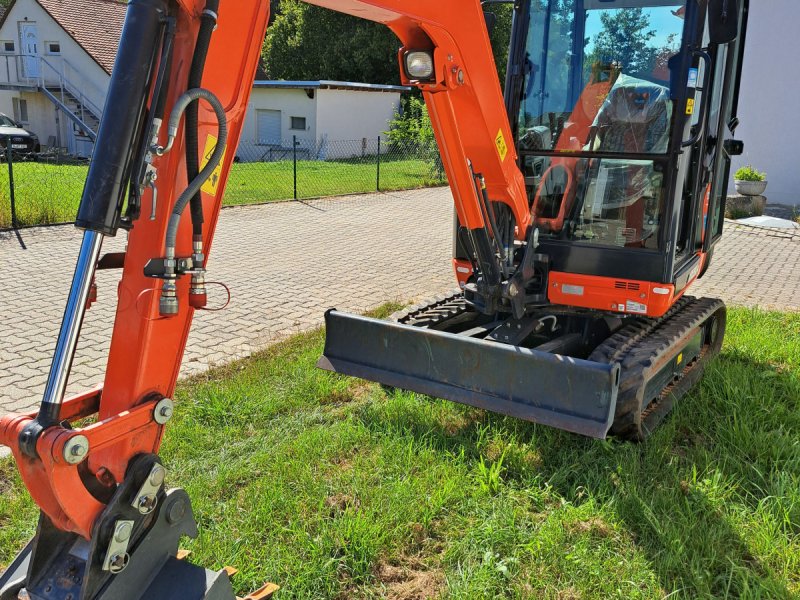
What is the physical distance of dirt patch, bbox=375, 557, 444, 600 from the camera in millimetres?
2998

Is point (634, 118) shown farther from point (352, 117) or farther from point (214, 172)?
point (352, 117)

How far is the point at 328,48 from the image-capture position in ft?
105

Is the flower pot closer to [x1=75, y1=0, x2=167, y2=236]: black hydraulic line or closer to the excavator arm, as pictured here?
the excavator arm

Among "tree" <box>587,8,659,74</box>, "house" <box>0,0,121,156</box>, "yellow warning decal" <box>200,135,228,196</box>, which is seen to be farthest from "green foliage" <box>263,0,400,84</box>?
"yellow warning decal" <box>200,135,228,196</box>

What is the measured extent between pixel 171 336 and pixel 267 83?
25462 mm

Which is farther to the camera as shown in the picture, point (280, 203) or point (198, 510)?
point (280, 203)

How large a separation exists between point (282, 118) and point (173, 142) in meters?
25.7

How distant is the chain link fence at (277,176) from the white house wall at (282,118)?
0.19 feet

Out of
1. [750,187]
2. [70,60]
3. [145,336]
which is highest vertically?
[70,60]

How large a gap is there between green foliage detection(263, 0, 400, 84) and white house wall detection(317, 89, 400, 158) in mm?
3089

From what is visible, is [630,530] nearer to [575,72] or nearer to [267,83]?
[575,72]

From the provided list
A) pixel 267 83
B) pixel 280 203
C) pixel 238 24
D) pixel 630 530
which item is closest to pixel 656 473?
pixel 630 530

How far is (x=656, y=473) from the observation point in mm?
3854

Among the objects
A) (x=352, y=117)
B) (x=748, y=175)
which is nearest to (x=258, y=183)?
(x=748, y=175)
